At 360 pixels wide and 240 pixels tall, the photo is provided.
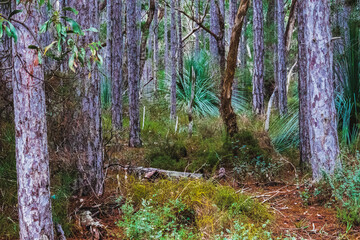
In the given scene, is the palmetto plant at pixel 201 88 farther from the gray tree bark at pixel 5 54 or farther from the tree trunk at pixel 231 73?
the gray tree bark at pixel 5 54

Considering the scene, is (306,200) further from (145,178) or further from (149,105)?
(149,105)

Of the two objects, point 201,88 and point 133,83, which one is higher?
point 133,83

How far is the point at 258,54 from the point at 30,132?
8.33 metres

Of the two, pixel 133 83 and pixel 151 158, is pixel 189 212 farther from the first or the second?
pixel 133 83

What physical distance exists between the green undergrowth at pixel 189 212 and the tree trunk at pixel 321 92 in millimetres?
1262

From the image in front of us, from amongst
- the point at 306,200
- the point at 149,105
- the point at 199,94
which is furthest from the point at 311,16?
the point at 149,105

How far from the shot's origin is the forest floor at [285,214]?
365cm

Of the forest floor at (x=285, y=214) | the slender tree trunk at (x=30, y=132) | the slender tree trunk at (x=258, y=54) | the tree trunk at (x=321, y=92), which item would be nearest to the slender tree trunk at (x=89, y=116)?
the forest floor at (x=285, y=214)

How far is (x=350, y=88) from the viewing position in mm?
6402

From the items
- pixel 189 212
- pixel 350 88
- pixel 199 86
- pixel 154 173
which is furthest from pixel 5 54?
pixel 199 86

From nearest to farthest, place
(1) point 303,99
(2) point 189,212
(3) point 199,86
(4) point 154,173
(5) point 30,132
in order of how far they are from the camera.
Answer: (5) point 30,132 → (2) point 189,212 → (4) point 154,173 → (1) point 303,99 → (3) point 199,86

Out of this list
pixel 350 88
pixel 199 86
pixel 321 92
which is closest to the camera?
pixel 321 92

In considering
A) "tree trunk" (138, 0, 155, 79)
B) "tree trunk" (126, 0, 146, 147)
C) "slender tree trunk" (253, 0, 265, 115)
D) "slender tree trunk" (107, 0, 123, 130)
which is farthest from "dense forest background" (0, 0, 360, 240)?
"tree trunk" (138, 0, 155, 79)

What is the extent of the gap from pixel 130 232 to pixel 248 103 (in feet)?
34.9
